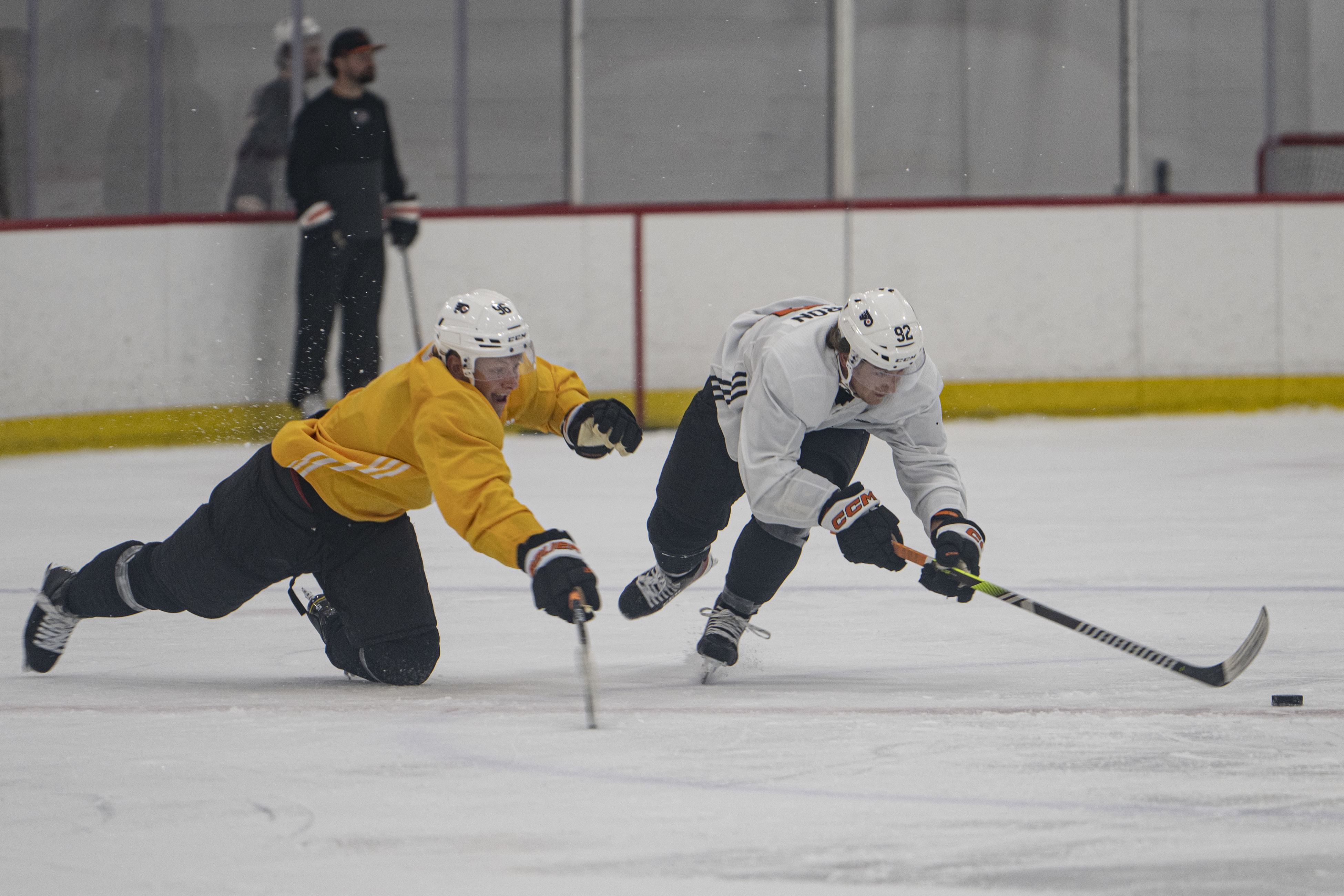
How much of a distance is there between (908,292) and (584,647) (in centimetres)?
520

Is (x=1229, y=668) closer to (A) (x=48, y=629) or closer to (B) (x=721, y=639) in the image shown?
(B) (x=721, y=639)

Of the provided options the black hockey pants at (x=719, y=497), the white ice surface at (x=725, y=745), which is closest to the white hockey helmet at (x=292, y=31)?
the white ice surface at (x=725, y=745)

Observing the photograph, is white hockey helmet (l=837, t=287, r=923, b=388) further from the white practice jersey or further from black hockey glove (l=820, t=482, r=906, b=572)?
black hockey glove (l=820, t=482, r=906, b=572)

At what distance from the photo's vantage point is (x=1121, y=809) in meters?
2.55

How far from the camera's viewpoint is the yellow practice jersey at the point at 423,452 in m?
3.11

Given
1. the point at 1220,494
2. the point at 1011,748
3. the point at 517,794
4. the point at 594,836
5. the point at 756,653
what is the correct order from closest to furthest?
the point at 594,836 → the point at 517,794 → the point at 1011,748 → the point at 756,653 → the point at 1220,494

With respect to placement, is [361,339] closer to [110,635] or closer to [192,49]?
[192,49]

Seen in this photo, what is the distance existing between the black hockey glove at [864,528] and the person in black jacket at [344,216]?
450 cm

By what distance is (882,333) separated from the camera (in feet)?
10.9

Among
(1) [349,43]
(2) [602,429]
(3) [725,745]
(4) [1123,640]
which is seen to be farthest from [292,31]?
(3) [725,745]

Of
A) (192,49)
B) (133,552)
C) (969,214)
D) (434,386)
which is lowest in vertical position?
(133,552)

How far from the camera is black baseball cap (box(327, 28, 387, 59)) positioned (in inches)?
295

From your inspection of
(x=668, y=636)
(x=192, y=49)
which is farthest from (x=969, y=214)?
(x=668, y=636)

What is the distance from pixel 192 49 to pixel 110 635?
5026mm
